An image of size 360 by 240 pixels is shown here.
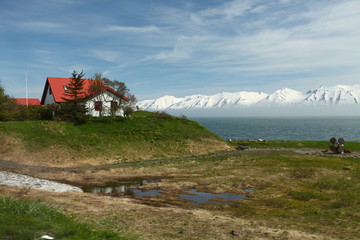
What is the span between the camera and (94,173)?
36.8 meters

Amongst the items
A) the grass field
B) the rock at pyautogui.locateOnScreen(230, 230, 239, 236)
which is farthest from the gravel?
the rock at pyautogui.locateOnScreen(230, 230, 239, 236)

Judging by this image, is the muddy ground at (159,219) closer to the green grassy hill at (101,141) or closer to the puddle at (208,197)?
the puddle at (208,197)

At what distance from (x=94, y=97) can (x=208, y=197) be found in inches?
1905

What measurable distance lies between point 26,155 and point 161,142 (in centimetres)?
2329

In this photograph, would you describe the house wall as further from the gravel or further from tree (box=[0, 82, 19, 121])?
the gravel

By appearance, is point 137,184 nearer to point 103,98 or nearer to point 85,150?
point 85,150

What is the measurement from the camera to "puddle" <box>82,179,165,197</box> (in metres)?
27.4

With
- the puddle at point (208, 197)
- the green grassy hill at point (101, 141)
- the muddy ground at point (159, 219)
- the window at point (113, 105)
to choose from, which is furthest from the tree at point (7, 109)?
the puddle at point (208, 197)

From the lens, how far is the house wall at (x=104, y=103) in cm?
6650

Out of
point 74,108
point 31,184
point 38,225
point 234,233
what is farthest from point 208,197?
point 74,108

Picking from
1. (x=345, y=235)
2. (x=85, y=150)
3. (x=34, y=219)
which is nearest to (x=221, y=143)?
(x=85, y=150)

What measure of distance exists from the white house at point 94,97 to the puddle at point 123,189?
122 ft

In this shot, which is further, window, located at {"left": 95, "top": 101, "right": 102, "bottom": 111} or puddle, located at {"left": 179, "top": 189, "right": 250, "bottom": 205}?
window, located at {"left": 95, "top": 101, "right": 102, "bottom": 111}

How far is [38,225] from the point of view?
42.2ft
